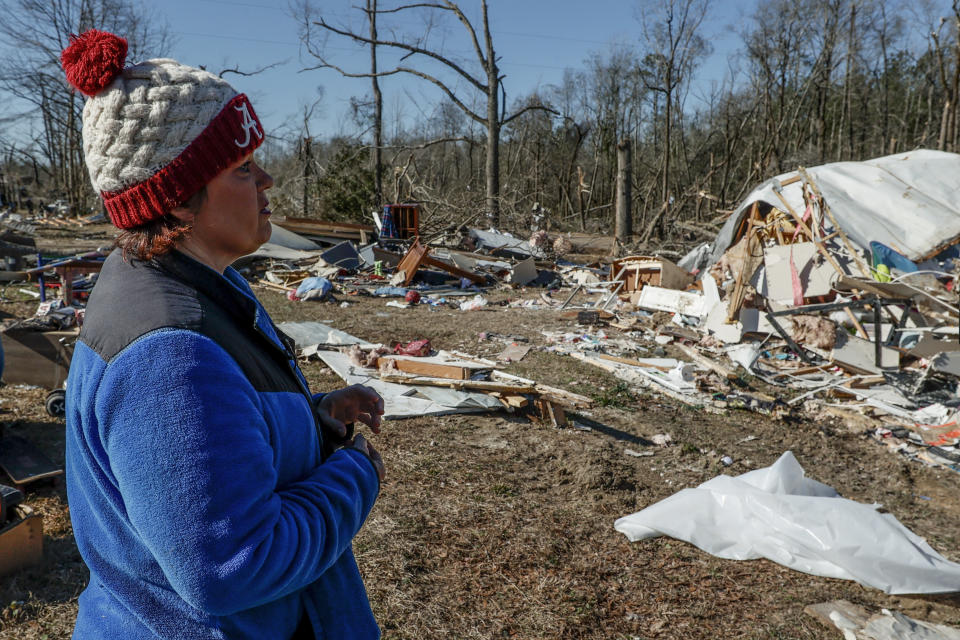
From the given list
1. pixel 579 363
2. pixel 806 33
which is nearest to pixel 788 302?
pixel 579 363

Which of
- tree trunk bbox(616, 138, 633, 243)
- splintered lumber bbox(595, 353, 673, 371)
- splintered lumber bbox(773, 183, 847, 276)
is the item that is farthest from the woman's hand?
tree trunk bbox(616, 138, 633, 243)

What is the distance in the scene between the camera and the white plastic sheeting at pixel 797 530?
11.1 feet

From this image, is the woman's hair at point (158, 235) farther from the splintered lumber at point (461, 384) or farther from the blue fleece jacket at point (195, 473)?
the splintered lumber at point (461, 384)

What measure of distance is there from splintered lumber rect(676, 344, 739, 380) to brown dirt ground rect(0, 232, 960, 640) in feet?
3.30

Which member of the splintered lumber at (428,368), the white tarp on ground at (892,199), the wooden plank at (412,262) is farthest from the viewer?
→ the wooden plank at (412,262)

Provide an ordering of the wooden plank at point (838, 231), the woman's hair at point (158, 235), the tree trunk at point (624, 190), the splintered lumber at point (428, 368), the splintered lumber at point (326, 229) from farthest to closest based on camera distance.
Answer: the splintered lumber at point (326, 229) < the tree trunk at point (624, 190) < the wooden plank at point (838, 231) < the splintered lumber at point (428, 368) < the woman's hair at point (158, 235)

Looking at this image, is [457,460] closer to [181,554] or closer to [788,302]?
[181,554]

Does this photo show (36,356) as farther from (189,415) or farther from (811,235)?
(811,235)

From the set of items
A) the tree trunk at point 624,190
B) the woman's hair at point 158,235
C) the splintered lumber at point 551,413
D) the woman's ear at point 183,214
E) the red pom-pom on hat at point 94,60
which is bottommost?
the splintered lumber at point 551,413

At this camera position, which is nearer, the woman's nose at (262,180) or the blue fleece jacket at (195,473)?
the blue fleece jacket at (195,473)

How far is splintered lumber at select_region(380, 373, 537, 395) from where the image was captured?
607 cm

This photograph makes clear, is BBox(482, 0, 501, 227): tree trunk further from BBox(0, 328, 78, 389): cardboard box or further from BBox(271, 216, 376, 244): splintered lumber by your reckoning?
BBox(0, 328, 78, 389): cardboard box

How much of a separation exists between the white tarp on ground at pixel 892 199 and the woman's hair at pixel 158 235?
10320 millimetres

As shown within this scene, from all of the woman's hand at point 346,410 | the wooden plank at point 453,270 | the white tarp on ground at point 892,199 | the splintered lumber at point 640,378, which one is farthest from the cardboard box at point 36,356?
the white tarp on ground at point 892,199
